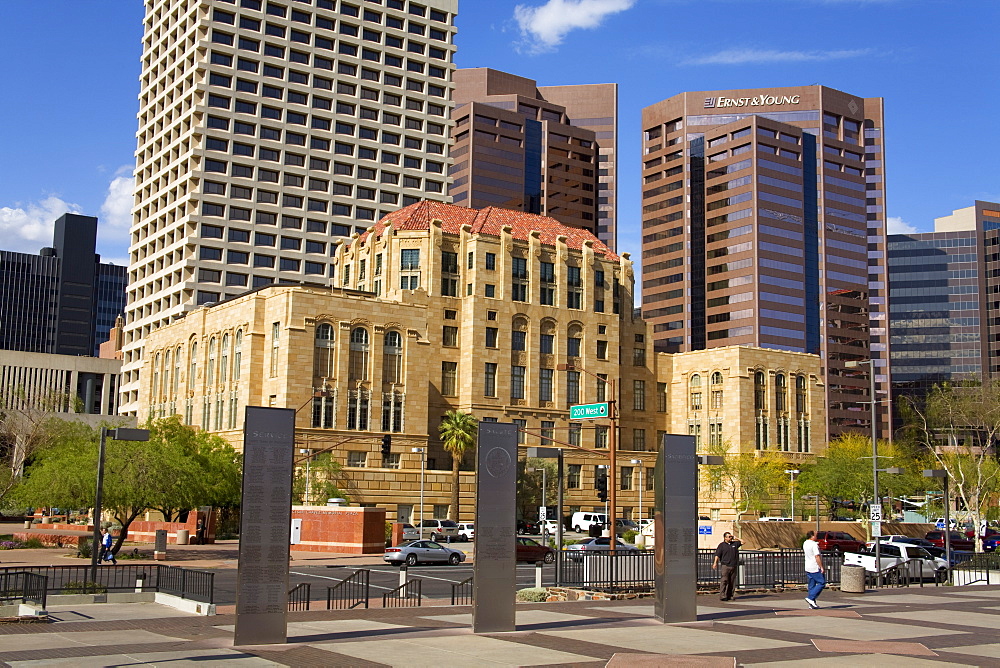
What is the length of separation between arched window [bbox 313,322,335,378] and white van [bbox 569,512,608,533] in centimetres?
2361

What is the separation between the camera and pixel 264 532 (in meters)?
19.9

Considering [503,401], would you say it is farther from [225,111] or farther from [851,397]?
[851,397]

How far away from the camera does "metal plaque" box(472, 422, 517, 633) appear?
22141mm

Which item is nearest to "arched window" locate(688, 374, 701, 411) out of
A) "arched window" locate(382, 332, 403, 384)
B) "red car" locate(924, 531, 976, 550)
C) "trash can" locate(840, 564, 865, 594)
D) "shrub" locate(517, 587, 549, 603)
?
"arched window" locate(382, 332, 403, 384)

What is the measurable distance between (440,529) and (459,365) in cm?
2603

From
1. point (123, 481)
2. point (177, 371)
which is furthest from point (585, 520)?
point (123, 481)

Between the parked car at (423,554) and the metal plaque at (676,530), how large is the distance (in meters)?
28.3

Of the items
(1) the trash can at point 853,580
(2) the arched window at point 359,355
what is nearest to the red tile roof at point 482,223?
(2) the arched window at point 359,355

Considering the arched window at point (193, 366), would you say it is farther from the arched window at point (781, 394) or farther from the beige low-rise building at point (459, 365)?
the arched window at point (781, 394)

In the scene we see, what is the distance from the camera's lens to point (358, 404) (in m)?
88.7

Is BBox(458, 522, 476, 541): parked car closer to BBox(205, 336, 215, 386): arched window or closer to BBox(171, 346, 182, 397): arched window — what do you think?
BBox(205, 336, 215, 386): arched window

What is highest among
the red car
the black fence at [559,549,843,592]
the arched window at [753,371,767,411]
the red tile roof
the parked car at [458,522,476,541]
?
the red tile roof

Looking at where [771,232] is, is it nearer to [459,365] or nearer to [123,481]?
[459,365]

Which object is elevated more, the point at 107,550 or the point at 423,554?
the point at 107,550
